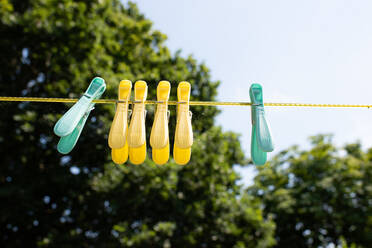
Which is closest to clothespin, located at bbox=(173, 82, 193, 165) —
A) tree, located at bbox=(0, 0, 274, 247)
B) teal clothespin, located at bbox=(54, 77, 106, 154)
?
teal clothespin, located at bbox=(54, 77, 106, 154)

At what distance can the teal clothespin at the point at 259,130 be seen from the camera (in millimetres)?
1912

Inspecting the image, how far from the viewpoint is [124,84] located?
83.2 inches

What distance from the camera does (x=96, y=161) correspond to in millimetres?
8336

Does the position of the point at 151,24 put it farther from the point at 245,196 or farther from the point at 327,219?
the point at 327,219

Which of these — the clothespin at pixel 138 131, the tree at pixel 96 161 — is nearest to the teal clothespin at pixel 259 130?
the clothespin at pixel 138 131

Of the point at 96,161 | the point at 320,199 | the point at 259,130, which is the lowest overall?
the point at 320,199

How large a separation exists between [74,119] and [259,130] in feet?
3.07

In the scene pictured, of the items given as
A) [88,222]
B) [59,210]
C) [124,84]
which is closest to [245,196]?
[88,222]

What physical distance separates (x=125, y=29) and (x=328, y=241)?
30.0ft

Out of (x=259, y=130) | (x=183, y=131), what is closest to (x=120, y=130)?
(x=183, y=131)

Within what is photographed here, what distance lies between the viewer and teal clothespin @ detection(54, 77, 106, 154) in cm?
186

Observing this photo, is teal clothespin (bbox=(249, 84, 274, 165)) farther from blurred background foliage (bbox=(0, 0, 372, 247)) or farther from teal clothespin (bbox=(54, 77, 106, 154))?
blurred background foliage (bbox=(0, 0, 372, 247))

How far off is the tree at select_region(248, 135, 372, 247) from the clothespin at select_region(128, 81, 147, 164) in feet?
34.3

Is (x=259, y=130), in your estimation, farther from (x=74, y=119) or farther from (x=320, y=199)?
(x=320, y=199)
